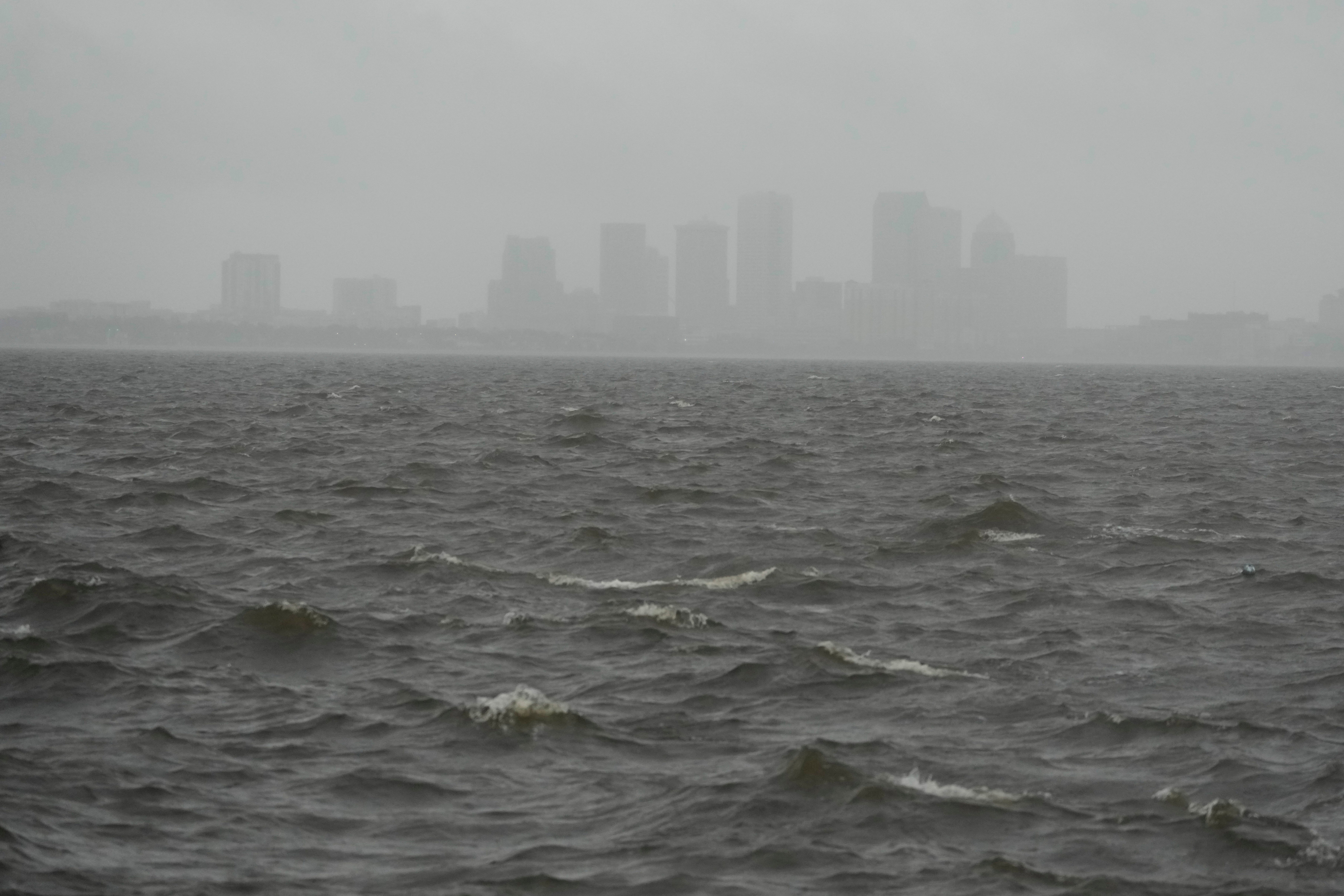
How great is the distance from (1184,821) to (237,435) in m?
39.2

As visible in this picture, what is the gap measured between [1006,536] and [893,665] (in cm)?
1068

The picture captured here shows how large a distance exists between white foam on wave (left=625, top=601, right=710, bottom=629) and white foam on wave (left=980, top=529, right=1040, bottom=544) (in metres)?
8.36

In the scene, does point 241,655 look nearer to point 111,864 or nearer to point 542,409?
point 111,864

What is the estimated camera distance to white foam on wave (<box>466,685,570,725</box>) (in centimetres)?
1484

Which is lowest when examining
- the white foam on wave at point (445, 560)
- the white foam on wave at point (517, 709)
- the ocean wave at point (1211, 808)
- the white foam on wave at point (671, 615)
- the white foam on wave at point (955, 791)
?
the ocean wave at point (1211, 808)

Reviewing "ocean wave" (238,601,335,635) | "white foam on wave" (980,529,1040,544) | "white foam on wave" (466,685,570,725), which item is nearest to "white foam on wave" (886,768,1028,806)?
"white foam on wave" (466,685,570,725)

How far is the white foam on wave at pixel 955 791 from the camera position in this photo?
1277 cm

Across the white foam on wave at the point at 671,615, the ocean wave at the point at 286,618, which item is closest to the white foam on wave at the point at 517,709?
the ocean wave at the point at 286,618

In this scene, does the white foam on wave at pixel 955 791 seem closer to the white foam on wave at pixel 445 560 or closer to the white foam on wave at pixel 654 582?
the white foam on wave at pixel 654 582

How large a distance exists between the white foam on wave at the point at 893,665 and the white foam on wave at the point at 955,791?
3756 millimetres

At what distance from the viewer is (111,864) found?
11.1 metres

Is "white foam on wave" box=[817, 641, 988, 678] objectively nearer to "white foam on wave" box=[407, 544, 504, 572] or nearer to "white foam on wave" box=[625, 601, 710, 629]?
"white foam on wave" box=[625, 601, 710, 629]

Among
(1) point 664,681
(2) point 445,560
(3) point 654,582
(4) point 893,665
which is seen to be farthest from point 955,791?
(2) point 445,560

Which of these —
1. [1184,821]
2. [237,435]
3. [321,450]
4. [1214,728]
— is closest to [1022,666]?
[1214,728]
